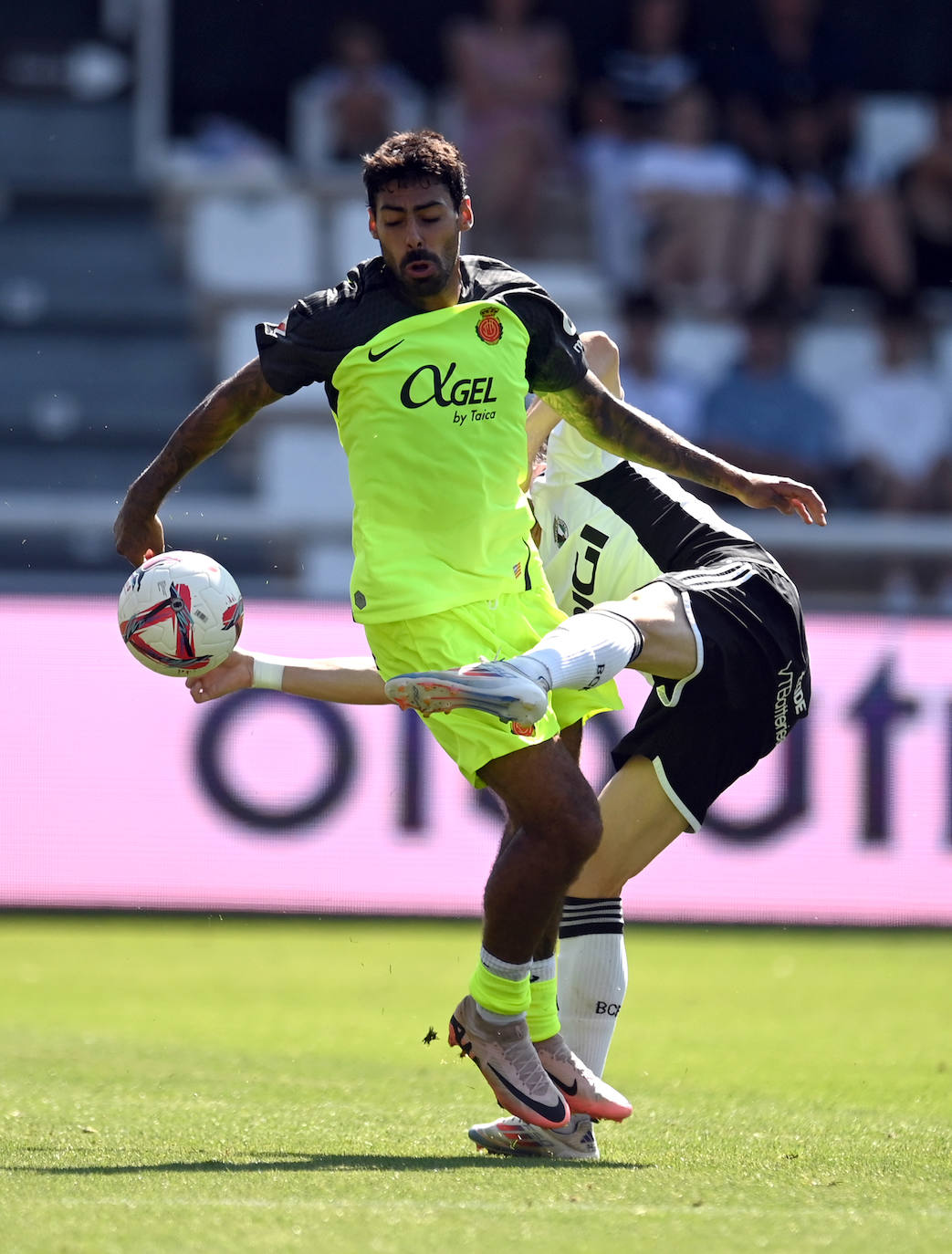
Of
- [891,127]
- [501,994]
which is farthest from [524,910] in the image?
[891,127]

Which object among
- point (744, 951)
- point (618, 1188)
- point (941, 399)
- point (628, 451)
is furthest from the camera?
point (941, 399)

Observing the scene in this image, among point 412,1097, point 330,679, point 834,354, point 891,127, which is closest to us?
point 330,679

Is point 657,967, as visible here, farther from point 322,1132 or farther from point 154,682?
point 322,1132

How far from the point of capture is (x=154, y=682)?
30.8 feet

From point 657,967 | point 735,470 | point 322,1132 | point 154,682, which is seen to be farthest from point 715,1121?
point 154,682

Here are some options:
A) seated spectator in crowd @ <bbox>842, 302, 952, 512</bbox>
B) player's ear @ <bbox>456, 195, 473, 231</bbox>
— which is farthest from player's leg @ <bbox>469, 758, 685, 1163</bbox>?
seated spectator in crowd @ <bbox>842, 302, 952, 512</bbox>

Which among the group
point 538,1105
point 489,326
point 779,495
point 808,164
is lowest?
point 538,1105

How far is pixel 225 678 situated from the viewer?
506 centimetres

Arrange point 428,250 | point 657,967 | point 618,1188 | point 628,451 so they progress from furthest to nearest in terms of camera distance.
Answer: point 657,967, point 628,451, point 428,250, point 618,1188

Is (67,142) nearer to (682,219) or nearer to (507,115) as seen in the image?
(507,115)

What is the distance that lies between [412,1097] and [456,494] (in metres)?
1.75

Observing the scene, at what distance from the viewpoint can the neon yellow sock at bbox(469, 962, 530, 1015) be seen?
443cm

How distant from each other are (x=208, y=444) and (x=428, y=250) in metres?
0.70

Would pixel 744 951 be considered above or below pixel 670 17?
below
